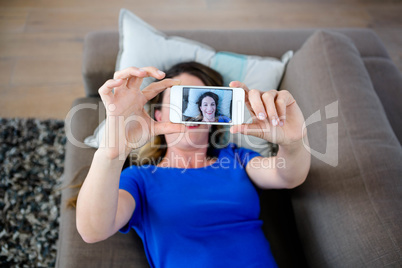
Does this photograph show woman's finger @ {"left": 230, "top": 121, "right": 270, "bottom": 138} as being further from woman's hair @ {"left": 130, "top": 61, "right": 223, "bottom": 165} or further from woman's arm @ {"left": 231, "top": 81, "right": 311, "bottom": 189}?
woman's hair @ {"left": 130, "top": 61, "right": 223, "bottom": 165}

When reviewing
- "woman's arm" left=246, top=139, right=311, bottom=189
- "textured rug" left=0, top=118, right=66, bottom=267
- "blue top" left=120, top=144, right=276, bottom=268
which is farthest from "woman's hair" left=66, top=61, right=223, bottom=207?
"textured rug" left=0, top=118, right=66, bottom=267

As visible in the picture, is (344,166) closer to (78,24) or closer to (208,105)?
(208,105)

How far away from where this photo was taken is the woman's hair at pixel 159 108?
45.4 inches

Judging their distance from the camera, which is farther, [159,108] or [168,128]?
[159,108]

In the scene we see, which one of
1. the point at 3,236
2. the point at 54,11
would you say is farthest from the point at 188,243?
the point at 54,11

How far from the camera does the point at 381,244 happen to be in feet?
2.82

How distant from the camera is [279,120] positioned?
796 millimetres

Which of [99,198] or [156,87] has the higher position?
[156,87]

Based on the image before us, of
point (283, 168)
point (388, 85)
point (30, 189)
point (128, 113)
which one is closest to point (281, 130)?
point (283, 168)

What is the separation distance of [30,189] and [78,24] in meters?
1.28

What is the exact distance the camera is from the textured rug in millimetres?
1349

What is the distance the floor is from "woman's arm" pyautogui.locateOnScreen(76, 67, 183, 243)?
115cm

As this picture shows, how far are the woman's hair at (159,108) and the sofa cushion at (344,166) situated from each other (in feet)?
1.13

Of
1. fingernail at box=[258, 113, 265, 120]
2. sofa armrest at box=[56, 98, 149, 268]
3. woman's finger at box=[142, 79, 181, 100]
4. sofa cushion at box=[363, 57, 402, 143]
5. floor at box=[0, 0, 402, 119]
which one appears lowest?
sofa armrest at box=[56, 98, 149, 268]
